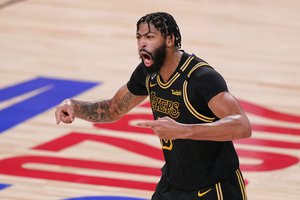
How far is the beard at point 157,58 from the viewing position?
6.00 m

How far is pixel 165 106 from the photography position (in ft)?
20.3

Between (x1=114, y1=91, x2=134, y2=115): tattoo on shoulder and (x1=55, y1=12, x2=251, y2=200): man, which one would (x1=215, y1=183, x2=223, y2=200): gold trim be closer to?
(x1=55, y1=12, x2=251, y2=200): man

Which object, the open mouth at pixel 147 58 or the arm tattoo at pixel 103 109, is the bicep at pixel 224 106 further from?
the arm tattoo at pixel 103 109

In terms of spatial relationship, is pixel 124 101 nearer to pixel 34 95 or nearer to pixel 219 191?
pixel 219 191

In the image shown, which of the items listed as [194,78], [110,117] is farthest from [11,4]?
[194,78]

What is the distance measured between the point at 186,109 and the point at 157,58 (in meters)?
0.37

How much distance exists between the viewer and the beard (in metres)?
6.00

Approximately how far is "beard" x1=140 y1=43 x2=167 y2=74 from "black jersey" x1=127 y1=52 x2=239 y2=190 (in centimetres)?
15

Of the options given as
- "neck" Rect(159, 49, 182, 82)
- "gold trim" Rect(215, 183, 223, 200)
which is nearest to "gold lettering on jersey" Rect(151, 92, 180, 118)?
"neck" Rect(159, 49, 182, 82)

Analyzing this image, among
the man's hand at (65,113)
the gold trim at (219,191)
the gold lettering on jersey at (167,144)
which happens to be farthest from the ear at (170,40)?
the gold trim at (219,191)

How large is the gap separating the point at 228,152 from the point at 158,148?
3779 millimetres

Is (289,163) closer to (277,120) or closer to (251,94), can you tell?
(277,120)

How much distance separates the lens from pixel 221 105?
19.3ft

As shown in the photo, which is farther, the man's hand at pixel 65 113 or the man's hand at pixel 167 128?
the man's hand at pixel 65 113
